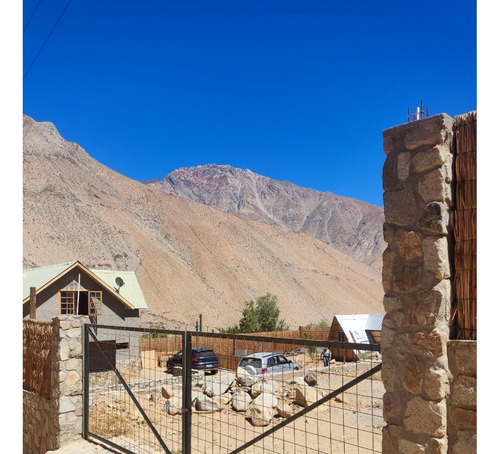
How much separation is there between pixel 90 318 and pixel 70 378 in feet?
60.2

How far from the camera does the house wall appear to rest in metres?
24.5

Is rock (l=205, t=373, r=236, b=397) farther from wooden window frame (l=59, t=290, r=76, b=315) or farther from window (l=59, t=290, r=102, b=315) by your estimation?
wooden window frame (l=59, t=290, r=76, b=315)

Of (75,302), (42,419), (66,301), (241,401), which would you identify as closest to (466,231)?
(42,419)

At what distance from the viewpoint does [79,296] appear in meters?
25.8

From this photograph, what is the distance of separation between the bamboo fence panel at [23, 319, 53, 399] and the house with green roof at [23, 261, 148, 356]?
604 inches

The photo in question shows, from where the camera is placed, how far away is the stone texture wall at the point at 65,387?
24.7 feet

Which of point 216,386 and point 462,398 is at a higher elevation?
point 462,398

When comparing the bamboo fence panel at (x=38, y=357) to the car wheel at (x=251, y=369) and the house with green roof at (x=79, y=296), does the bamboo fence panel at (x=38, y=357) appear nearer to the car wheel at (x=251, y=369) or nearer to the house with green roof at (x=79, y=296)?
the car wheel at (x=251, y=369)

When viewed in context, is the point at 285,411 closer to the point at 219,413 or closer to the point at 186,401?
the point at 219,413

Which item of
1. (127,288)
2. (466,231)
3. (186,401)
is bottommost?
(127,288)

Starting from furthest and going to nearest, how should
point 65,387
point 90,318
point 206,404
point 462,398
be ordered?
1. point 90,318
2. point 206,404
3. point 65,387
4. point 462,398

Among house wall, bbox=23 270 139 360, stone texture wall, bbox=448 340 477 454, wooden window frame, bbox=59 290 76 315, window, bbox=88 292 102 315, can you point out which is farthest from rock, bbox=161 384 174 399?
stone texture wall, bbox=448 340 477 454

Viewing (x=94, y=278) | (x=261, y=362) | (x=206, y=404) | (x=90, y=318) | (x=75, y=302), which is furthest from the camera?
(x=75, y=302)

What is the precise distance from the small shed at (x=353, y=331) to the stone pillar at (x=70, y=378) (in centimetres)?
2061
